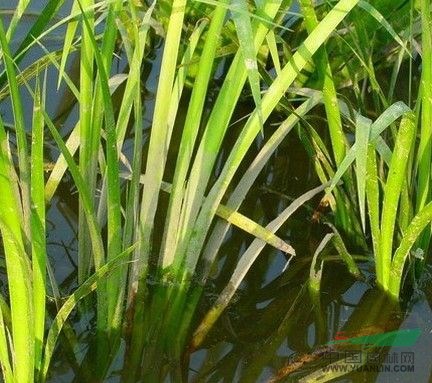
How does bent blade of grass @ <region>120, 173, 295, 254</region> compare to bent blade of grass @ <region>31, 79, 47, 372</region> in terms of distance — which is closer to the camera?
bent blade of grass @ <region>31, 79, 47, 372</region>

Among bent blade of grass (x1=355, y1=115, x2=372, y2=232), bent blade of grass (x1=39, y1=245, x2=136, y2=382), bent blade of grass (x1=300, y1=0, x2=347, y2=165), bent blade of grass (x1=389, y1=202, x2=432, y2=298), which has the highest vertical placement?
bent blade of grass (x1=300, y1=0, x2=347, y2=165)

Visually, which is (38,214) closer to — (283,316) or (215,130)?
(215,130)

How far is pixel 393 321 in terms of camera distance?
1.36 metres

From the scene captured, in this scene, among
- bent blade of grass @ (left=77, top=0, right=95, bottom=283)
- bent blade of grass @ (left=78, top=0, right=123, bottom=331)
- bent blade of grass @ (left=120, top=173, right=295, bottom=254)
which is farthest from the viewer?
bent blade of grass @ (left=120, top=173, right=295, bottom=254)

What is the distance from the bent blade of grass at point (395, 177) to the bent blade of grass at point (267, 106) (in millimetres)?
170

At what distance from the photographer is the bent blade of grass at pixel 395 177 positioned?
117 centimetres

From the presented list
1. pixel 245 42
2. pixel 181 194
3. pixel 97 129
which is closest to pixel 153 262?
pixel 181 194

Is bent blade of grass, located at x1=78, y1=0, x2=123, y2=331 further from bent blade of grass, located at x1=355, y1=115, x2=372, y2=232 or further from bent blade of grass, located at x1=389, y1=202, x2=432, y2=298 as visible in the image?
bent blade of grass, located at x1=389, y1=202, x2=432, y2=298

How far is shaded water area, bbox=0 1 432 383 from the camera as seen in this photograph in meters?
1.26

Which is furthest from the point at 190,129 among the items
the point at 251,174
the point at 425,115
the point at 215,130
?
the point at 425,115

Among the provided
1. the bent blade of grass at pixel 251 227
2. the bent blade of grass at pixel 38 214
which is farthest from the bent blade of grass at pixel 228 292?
the bent blade of grass at pixel 38 214

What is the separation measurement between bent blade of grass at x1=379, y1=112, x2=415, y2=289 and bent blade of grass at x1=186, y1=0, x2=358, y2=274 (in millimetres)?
170

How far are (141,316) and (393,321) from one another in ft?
1.42

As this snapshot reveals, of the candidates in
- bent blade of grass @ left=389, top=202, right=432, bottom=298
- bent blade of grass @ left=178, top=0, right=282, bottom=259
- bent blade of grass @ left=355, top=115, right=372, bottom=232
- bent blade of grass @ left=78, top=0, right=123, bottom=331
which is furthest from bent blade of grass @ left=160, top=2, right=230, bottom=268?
bent blade of grass @ left=389, top=202, right=432, bottom=298
